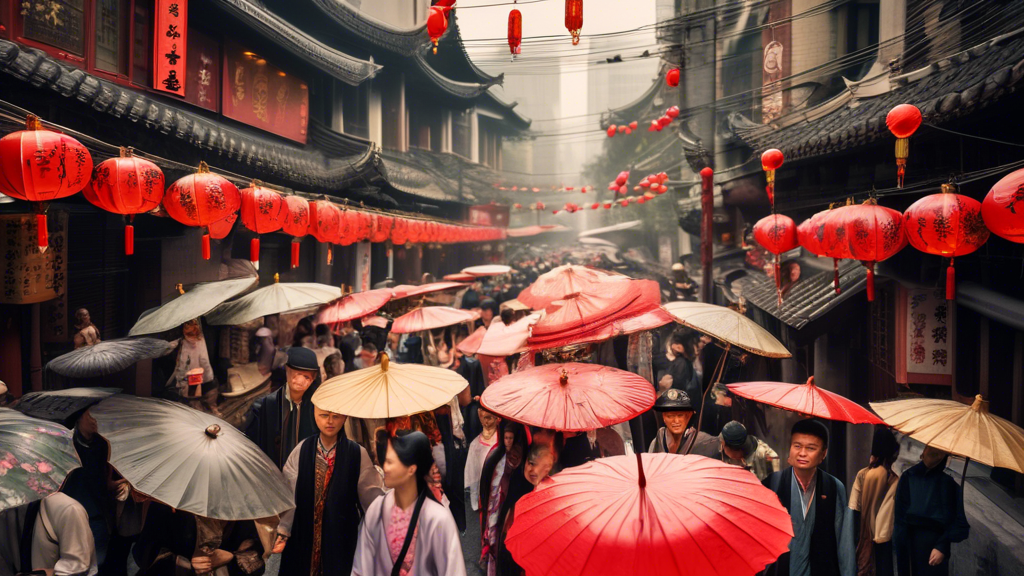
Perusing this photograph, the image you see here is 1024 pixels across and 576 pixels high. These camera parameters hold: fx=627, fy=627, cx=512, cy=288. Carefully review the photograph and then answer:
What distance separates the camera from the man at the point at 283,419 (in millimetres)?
5770

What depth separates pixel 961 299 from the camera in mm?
6109

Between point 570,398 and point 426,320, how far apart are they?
14.4 ft

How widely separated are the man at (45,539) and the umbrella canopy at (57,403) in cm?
94

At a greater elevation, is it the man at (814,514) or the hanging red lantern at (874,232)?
the hanging red lantern at (874,232)

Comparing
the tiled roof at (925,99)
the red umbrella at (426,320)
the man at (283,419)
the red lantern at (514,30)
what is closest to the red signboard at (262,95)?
the red lantern at (514,30)

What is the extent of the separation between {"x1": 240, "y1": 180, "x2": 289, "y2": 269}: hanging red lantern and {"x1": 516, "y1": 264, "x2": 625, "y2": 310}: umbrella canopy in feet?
13.1

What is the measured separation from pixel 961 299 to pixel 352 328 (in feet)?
31.2

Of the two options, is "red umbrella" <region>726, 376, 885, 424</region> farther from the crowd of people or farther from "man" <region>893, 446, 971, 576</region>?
"man" <region>893, 446, 971, 576</region>

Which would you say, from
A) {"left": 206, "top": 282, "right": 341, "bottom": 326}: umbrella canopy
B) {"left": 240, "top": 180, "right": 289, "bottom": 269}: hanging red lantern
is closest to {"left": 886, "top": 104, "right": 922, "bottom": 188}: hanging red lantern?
{"left": 206, "top": 282, "right": 341, "bottom": 326}: umbrella canopy

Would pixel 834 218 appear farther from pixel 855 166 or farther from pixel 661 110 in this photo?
pixel 661 110

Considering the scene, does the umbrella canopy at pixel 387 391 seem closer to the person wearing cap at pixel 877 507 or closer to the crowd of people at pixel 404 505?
the crowd of people at pixel 404 505

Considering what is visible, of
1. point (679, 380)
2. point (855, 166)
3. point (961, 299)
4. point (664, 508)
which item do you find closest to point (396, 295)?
point (679, 380)

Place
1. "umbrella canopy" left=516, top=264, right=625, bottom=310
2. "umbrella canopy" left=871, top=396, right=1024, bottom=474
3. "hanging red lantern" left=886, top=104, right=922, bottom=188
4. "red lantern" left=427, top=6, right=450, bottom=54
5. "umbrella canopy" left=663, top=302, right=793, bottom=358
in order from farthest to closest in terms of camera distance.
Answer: "red lantern" left=427, top=6, right=450, bottom=54 → "umbrella canopy" left=516, top=264, right=625, bottom=310 → "umbrella canopy" left=663, top=302, right=793, bottom=358 → "hanging red lantern" left=886, top=104, right=922, bottom=188 → "umbrella canopy" left=871, top=396, right=1024, bottom=474

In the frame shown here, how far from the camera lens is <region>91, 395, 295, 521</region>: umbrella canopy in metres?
3.53
